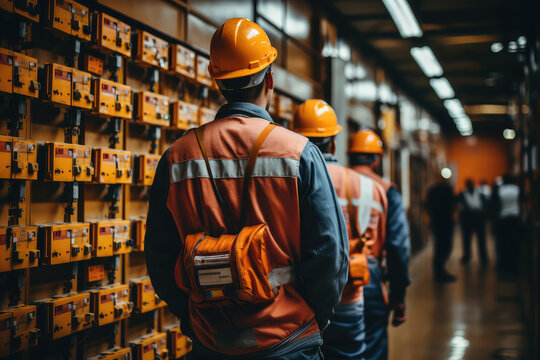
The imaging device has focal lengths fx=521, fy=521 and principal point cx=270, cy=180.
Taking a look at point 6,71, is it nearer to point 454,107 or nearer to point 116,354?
point 116,354

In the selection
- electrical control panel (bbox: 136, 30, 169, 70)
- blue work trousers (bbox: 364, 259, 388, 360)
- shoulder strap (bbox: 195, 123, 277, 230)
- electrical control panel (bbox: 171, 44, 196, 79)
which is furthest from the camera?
electrical control panel (bbox: 171, 44, 196, 79)

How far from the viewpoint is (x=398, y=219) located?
366 cm

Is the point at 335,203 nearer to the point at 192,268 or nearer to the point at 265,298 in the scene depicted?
the point at 265,298

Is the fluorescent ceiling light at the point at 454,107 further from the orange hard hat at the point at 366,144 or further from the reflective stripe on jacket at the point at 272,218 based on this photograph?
the reflective stripe on jacket at the point at 272,218

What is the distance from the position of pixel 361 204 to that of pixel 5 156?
2059mm

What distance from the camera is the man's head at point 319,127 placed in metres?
3.33

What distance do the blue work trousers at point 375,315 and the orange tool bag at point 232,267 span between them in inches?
76.1

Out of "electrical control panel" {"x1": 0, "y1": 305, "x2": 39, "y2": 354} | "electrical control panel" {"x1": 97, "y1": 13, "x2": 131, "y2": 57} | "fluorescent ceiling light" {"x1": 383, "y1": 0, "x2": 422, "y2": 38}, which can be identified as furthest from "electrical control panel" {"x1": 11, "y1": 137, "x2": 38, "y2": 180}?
"fluorescent ceiling light" {"x1": 383, "y1": 0, "x2": 422, "y2": 38}

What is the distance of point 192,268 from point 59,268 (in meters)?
1.81

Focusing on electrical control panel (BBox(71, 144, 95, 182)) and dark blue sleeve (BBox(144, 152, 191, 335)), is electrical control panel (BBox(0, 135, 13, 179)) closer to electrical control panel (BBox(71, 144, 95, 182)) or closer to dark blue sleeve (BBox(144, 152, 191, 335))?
electrical control panel (BBox(71, 144, 95, 182))

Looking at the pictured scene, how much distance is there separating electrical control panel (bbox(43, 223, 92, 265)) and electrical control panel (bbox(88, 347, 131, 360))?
712 mm

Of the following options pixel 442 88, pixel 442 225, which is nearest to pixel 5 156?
pixel 442 225

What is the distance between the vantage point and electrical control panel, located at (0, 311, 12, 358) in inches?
104

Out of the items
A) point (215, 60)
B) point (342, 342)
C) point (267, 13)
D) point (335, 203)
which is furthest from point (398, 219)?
point (267, 13)
